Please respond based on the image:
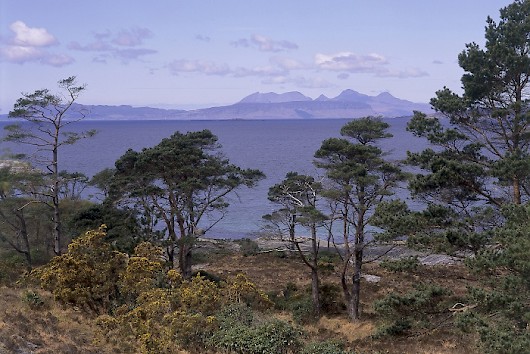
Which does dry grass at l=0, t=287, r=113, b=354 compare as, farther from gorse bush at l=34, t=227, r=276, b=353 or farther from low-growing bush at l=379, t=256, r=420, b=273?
low-growing bush at l=379, t=256, r=420, b=273

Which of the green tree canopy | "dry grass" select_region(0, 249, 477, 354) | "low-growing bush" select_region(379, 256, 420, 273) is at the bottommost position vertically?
"dry grass" select_region(0, 249, 477, 354)

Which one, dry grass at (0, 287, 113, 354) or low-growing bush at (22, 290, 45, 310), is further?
low-growing bush at (22, 290, 45, 310)

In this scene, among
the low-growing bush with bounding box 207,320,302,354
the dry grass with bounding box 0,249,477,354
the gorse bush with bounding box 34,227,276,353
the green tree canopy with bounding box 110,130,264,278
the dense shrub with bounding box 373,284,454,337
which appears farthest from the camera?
the green tree canopy with bounding box 110,130,264,278

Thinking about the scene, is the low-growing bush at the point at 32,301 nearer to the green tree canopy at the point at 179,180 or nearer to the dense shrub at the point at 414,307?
the green tree canopy at the point at 179,180

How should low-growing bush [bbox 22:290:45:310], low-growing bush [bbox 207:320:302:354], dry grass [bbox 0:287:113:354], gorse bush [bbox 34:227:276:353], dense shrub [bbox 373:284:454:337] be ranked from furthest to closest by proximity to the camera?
low-growing bush [bbox 22:290:45:310], dense shrub [bbox 373:284:454:337], gorse bush [bbox 34:227:276:353], low-growing bush [bbox 207:320:302:354], dry grass [bbox 0:287:113:354]

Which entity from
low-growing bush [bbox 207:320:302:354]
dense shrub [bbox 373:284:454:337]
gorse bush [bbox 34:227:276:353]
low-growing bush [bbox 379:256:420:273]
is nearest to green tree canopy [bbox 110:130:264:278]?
gorse bush [bbox 34:227:276:353]

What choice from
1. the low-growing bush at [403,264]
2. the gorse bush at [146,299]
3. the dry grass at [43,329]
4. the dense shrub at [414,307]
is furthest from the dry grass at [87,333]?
the low-growing bush at [403,264]

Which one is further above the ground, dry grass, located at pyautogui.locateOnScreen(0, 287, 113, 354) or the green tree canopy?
the green tree canopy

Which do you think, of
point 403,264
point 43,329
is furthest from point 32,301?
point 403,264

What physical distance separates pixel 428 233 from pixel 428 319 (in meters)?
2.39

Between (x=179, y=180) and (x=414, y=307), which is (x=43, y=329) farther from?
(x=179, y=180)

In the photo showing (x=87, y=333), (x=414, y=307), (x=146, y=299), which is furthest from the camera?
(x=414, y=307)

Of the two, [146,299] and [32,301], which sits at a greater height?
[146,299]

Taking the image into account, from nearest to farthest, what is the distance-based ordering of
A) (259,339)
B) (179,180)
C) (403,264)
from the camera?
(259,339)
(403,264)
(179,180)
